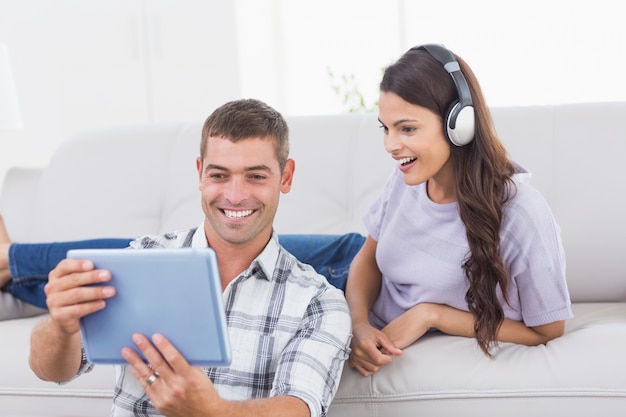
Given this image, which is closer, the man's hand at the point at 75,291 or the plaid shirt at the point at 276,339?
the man's hand at the point at 75,291

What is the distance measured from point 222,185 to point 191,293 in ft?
1.28

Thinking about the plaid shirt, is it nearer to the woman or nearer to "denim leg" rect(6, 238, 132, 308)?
the woman

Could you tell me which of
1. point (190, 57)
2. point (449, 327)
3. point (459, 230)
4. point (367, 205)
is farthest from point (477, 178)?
point (190, 57)

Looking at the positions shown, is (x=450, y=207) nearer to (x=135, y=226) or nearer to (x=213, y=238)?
(x=213, y=238)

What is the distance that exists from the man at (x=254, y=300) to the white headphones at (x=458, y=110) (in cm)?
30

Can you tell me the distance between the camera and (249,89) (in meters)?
4.61

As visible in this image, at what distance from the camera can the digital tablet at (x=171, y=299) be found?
112cm

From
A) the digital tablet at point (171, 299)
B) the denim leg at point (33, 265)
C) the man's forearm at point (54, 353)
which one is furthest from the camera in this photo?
the denim leg at point (33, 265)

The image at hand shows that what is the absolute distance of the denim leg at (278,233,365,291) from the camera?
1.99m

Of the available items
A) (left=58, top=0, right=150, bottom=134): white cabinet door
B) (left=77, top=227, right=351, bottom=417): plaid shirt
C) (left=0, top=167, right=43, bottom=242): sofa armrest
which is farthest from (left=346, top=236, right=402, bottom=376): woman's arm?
(left=58, top=0, right=150, bottom=134): white cabinet door

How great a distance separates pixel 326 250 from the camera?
201 cm

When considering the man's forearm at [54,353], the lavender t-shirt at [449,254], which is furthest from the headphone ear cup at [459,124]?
the man's forearm at [54,353]

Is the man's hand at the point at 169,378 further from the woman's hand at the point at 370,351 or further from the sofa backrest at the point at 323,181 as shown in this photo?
the sofa backrest at the point at 323,181

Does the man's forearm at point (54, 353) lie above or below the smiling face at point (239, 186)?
below
